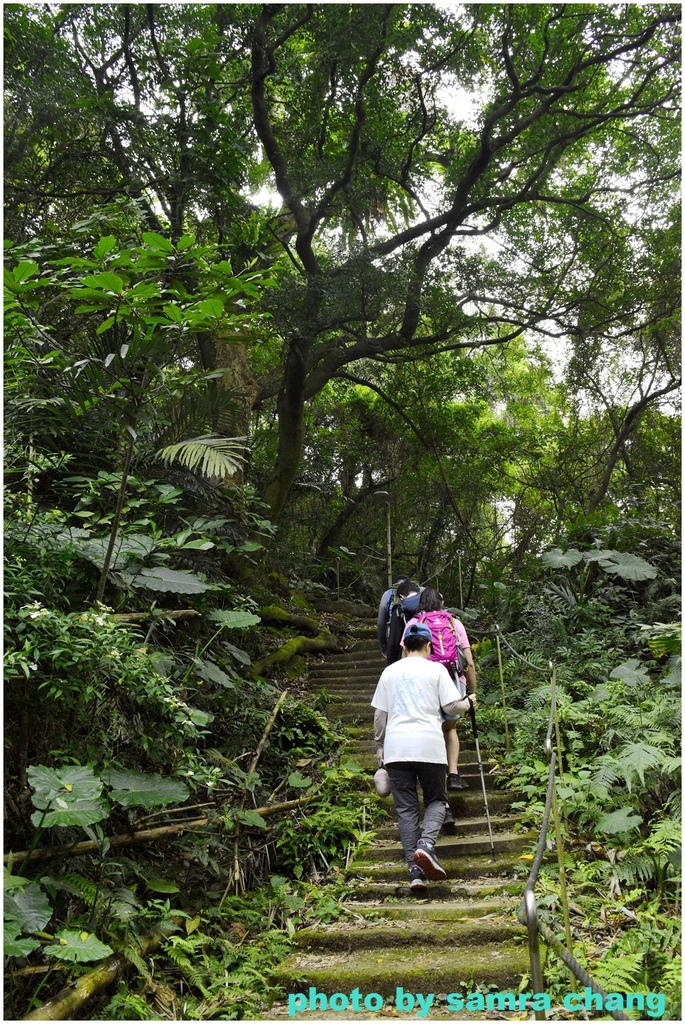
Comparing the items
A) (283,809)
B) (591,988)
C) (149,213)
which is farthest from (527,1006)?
(149,213)

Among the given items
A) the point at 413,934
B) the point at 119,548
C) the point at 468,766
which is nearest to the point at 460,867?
the point at 413,934

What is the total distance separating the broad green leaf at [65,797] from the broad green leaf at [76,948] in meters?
0.48

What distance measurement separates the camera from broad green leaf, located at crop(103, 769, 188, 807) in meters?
3.47

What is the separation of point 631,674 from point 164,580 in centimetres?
394

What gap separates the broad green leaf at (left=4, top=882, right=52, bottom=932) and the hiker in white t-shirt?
1969mm

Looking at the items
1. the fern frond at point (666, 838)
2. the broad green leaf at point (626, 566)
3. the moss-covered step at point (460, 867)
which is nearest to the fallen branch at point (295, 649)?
the moss-covered step at point (460, 867)

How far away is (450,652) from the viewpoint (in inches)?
209

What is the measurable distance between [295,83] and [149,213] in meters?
3.12

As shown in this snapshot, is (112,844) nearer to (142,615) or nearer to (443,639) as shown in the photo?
(142,615)

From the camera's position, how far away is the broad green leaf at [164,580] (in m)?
4.42

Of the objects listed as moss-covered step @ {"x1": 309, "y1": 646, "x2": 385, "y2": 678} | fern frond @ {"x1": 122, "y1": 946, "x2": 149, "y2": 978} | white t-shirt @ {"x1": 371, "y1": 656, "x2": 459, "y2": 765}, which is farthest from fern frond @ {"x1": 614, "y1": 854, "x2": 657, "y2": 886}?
moss-covered step @ {"x1": 309, "y1": 646, "x2": 385, "y2": 678}

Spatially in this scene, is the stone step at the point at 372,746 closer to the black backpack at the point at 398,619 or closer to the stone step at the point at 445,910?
the black backpack at the point at 398,619

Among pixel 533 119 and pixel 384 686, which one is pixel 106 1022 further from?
pixel 533 119

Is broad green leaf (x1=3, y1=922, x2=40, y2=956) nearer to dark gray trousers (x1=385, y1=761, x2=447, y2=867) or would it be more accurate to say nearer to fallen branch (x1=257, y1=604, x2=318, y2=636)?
dark gray trousers (x1=385, y1=761, x2=447, y2=867)
